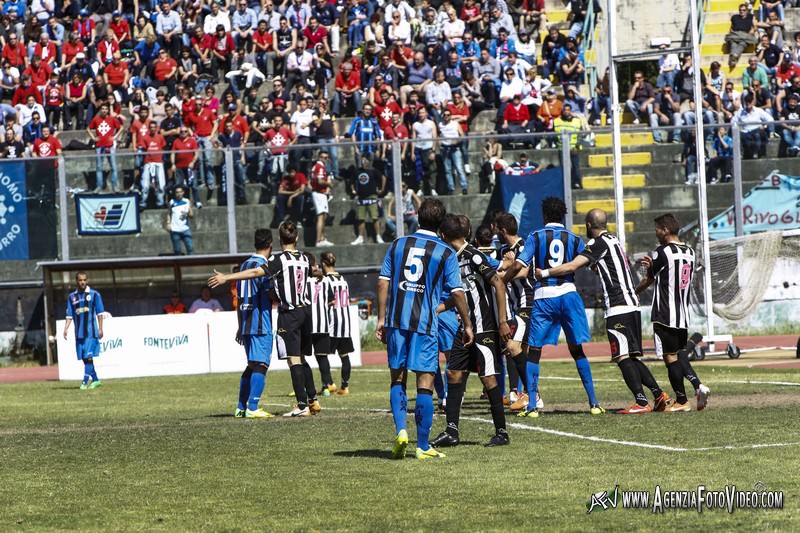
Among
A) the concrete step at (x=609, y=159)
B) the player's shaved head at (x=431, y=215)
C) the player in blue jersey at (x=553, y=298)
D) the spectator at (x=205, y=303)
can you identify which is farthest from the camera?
the concrete step at (x=609, y=159)

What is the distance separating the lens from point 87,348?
82.1 ft

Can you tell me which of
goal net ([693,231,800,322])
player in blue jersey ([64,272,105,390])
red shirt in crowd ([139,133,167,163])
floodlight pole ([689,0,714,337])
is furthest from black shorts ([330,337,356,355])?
red shirt in crowd ([139,133,167,163])

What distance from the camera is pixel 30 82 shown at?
34812 mm

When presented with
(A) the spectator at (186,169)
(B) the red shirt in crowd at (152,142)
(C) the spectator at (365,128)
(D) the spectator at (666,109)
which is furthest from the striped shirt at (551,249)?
(B) the red shirt in crowd at (152,142)

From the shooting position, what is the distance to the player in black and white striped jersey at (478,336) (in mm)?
11953

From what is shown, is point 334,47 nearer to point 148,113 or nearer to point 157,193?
point 148,113

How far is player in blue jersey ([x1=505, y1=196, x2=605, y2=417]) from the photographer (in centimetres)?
1488

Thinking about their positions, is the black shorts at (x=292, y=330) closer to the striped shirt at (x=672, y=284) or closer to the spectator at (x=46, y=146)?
the striped shirt at (x=672, y=284)

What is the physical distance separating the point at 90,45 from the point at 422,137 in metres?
9.92

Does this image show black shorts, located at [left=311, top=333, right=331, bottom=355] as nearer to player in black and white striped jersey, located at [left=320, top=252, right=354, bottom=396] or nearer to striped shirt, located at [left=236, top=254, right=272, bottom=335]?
player in black and white striped jersey, located at [left=320, top=252, right=354, bottom=396]

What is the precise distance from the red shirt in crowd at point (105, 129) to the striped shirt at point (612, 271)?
2015 centimetres

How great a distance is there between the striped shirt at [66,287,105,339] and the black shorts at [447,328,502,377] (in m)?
14.1

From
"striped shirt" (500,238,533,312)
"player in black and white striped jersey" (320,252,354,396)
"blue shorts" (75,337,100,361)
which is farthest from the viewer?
"blue shorts" (75,337,100,361)

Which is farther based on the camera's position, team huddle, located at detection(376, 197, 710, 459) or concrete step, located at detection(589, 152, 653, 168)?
concrete step, located at detection(589, 152, 653, 168)
